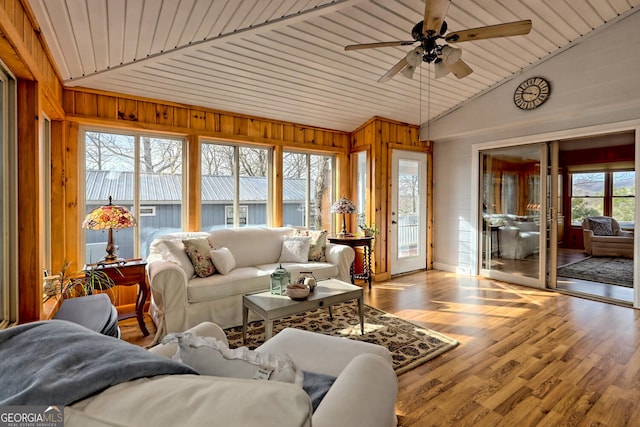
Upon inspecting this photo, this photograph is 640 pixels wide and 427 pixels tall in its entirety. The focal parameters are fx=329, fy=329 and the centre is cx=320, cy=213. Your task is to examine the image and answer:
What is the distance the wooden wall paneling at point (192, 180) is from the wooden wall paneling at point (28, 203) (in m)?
2.01

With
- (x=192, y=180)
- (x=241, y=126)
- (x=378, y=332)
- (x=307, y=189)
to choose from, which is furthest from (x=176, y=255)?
(x=307, y=189)

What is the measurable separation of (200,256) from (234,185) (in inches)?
56.2

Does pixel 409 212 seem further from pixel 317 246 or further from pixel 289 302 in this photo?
pixel 289 302

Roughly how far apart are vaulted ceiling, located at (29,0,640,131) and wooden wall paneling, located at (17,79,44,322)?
0.60 metres

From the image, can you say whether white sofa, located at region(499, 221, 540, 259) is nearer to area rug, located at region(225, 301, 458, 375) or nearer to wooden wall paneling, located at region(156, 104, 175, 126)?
area rug, located at region(225, 301, 458, 375)

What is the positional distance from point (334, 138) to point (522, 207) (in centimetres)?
304

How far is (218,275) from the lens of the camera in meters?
3.47

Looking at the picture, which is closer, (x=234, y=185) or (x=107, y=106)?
(x=107, y=106)

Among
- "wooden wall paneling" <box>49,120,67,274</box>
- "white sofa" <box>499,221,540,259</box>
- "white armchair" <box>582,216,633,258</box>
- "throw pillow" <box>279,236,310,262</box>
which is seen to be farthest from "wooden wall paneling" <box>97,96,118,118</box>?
"white armchair" <box>582,216,633,258</box>

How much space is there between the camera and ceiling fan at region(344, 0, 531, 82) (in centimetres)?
212

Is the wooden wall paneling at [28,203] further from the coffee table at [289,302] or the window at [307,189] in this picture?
the window at [307,189]

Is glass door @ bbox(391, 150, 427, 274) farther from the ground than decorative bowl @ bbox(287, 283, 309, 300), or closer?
farther from the ground

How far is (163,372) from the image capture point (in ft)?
2.41

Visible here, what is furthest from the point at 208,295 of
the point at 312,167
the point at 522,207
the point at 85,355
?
the point at 522,207
